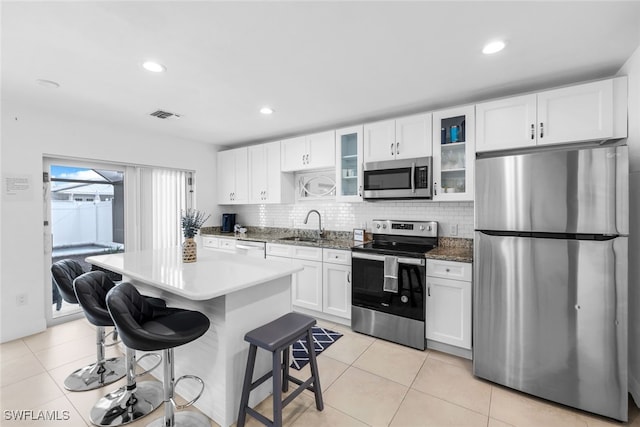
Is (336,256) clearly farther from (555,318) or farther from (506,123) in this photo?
(506,123)

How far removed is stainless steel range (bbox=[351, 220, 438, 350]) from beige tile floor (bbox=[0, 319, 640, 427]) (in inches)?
8.1

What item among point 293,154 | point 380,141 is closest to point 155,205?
point 293,154

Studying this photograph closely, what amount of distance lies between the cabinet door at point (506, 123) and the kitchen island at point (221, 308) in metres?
2.17

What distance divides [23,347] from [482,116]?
508 cm

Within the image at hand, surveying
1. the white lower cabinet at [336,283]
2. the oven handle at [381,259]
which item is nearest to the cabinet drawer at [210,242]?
the white lower cabinet at [336,283]

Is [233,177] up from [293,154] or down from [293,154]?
down

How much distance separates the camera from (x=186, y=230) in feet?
7.82

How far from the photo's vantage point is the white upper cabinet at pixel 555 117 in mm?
2191

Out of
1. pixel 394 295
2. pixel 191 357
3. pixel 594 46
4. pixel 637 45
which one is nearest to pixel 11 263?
pixel 191 357

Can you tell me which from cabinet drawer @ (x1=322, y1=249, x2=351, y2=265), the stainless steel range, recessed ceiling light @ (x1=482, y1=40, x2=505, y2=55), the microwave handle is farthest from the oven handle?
recessed ceiling light @ (x1=482, y1=40, x2=505, y2=55)

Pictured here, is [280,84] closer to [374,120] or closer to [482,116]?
[374,120]

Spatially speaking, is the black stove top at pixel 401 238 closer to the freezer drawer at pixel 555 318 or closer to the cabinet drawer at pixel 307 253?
the cabinet drawer at pixel 307 253

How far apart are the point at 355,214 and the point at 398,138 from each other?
3.88 ft

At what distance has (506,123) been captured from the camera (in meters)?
2.58
